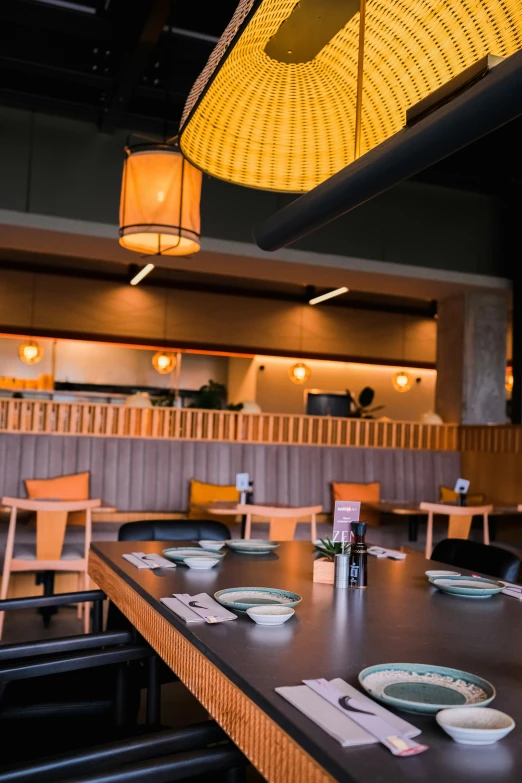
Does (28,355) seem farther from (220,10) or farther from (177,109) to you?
(220,10)

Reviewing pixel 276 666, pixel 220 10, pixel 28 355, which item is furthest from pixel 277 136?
pixel 28 355

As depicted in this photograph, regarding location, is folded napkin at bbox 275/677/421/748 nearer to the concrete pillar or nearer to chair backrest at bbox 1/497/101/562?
chair backrest at bbox 1/497/101/562

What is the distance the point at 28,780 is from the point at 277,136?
141 cm

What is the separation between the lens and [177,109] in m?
6.49

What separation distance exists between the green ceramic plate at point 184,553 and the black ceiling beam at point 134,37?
367 centimetres

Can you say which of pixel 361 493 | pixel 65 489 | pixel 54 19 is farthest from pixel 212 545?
pixel 54 19

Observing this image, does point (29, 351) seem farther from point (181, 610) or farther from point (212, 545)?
point (181, 610)

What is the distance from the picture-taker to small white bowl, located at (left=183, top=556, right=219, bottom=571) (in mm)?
2098

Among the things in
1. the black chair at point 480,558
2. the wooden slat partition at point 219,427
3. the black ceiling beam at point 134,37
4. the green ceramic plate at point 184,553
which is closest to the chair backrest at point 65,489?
the wooden slat partition at point 219,427

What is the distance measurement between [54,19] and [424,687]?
535 centimetres

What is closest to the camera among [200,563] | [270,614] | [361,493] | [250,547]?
[270,614]

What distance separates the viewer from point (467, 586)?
1.98 meters

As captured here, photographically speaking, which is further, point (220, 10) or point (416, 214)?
point (416, 214)

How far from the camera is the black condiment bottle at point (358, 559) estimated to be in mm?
1974
